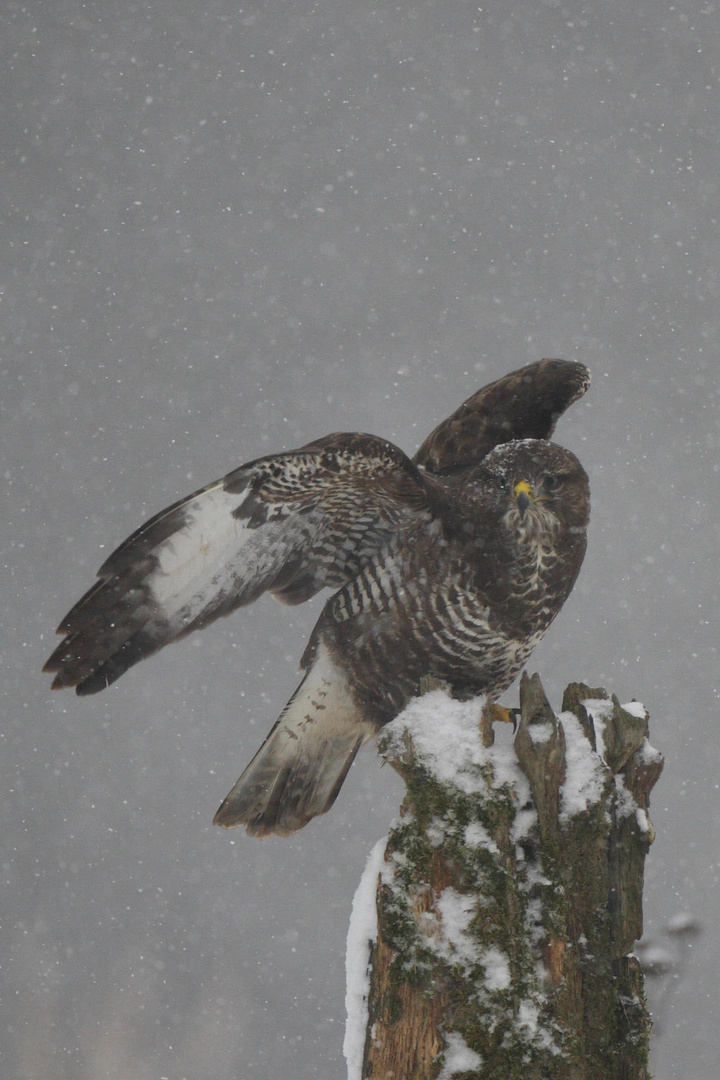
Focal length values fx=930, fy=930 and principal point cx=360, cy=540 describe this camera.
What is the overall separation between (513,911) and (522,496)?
162 centimetres

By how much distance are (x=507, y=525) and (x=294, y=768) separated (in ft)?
4.78

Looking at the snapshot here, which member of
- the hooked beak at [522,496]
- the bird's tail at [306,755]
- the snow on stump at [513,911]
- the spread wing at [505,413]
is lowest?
the snow on stump at [513,911]

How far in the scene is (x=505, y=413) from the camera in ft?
15.7

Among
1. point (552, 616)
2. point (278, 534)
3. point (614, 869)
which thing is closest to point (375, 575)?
point (278, 534)

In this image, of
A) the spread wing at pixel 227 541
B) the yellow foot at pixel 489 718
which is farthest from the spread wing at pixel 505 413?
the yellow foot at pixel 489 718

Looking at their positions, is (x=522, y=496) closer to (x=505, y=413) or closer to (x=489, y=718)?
(x=489, y=718)

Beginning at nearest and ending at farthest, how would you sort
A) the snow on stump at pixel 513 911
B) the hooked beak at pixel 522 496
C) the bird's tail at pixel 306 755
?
the snow on stump at pixel 513 911 → the hooked beak at pixel 522 496 → the bird's tail at pixel 306 755

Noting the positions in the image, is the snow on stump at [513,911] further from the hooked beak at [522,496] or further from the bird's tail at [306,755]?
the bird's tail at [306,755]

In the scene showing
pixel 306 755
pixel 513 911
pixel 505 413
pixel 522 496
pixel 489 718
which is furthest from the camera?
Answer: pixel 505 413

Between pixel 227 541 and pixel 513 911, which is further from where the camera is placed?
pixel 227 541

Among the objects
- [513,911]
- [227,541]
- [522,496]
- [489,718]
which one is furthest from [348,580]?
[513,911]

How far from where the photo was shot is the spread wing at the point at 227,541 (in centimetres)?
353

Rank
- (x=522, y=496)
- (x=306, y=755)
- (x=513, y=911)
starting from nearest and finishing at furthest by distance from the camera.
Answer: (x=513, y=911)
(x=522, y=496)
(x=306, y=755)

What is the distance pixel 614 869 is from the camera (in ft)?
9.48
